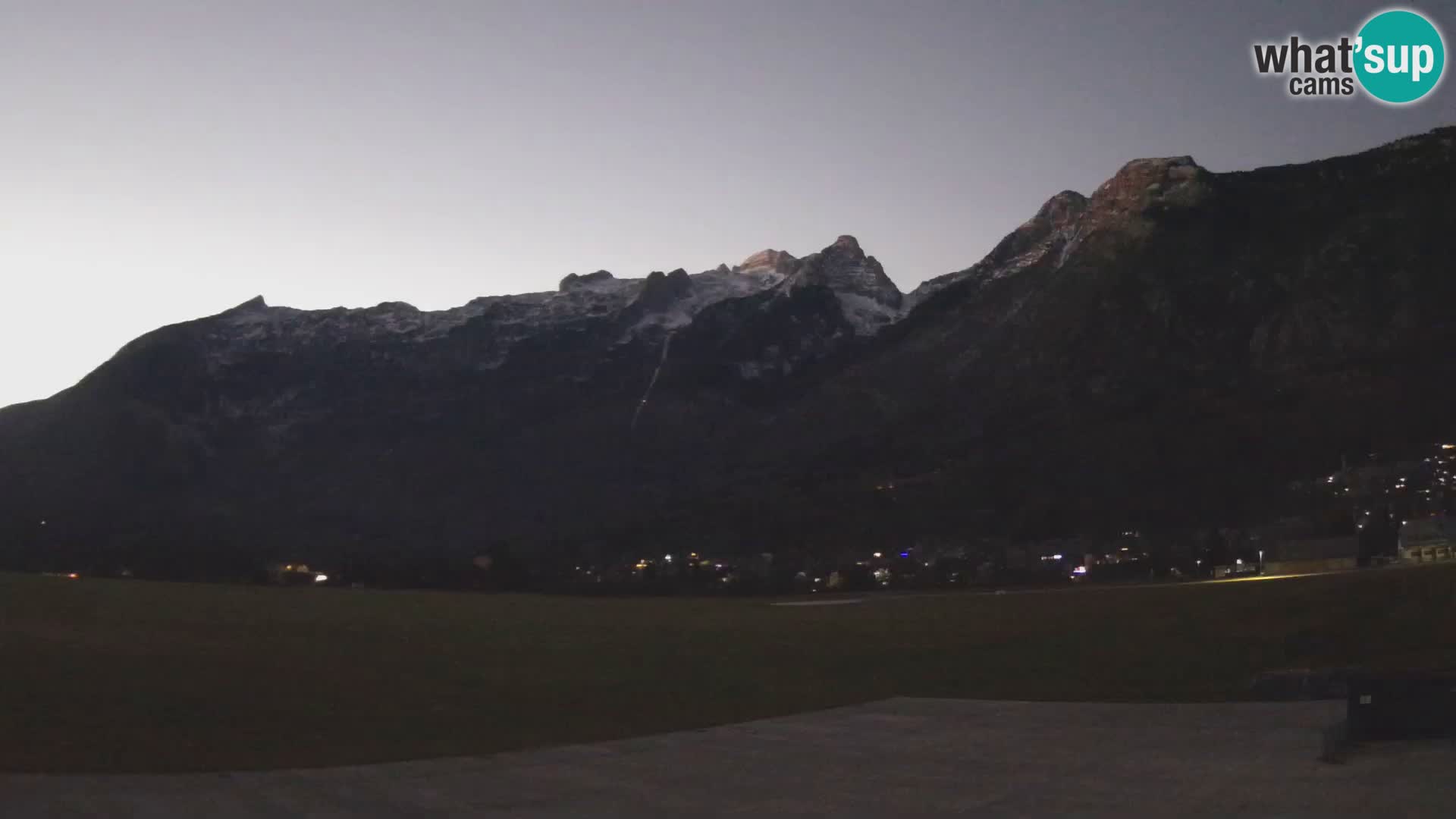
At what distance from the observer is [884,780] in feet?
39.9

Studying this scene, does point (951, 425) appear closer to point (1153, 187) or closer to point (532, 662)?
point (1153, 187)

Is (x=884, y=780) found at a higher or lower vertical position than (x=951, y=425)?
lower

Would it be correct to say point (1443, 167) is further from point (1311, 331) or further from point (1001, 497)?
point (1001, 497)

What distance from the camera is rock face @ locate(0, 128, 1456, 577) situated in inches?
4016

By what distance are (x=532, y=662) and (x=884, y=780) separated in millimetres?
11750

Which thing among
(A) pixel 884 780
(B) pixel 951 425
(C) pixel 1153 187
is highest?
(C) pixel 1153 187

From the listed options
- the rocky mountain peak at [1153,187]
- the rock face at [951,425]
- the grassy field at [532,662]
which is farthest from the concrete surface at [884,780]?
the rocky mountain peak at [1153,187]

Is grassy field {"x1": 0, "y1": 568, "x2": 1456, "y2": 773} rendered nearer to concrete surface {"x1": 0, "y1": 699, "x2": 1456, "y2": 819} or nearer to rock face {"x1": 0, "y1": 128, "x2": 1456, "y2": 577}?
concrete surface {"x1": 0, "y1": 699, "x2": 1456, "y2": 819}

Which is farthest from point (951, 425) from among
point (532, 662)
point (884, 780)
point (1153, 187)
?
point (884, 780)

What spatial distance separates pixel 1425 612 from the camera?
22344 mm

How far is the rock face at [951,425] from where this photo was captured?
102000mm

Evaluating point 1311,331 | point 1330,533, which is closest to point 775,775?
point 1330,533

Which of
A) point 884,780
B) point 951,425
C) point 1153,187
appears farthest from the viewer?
point 1153,187

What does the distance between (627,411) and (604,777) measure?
542 feet
